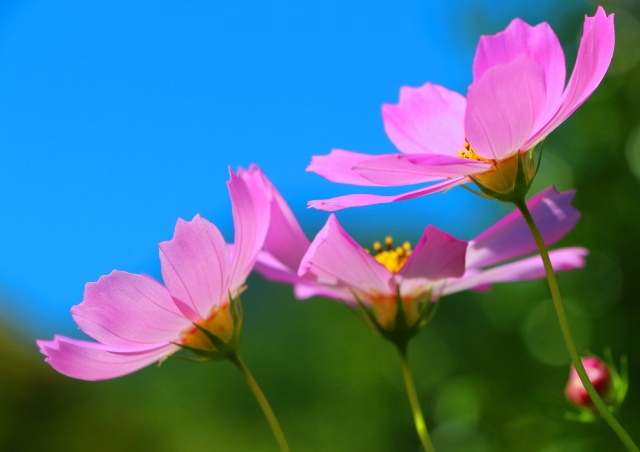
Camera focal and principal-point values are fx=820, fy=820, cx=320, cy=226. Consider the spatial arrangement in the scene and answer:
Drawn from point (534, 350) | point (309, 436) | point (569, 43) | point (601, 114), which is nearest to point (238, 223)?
point (534, 350)

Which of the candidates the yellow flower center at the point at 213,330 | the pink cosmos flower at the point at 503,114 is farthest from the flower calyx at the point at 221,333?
the pink cosmos flower at the point at 503,114

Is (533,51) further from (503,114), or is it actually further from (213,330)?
(213,330)

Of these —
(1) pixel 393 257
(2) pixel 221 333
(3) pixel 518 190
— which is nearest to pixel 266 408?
(2) pixel 221 333

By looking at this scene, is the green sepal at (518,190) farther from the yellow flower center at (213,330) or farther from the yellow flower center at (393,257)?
the yellow flower center at (393,257)

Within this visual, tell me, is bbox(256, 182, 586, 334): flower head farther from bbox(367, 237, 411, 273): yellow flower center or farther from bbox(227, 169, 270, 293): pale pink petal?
bbox(367, 237, 411, 273): yellow flower center

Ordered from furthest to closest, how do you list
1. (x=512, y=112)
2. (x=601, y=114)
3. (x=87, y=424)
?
(x=87, y=424)
(x=601, y=114)
(x=512, y=112)

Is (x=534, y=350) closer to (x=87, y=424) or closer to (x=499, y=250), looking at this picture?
(x=499, y=250)
